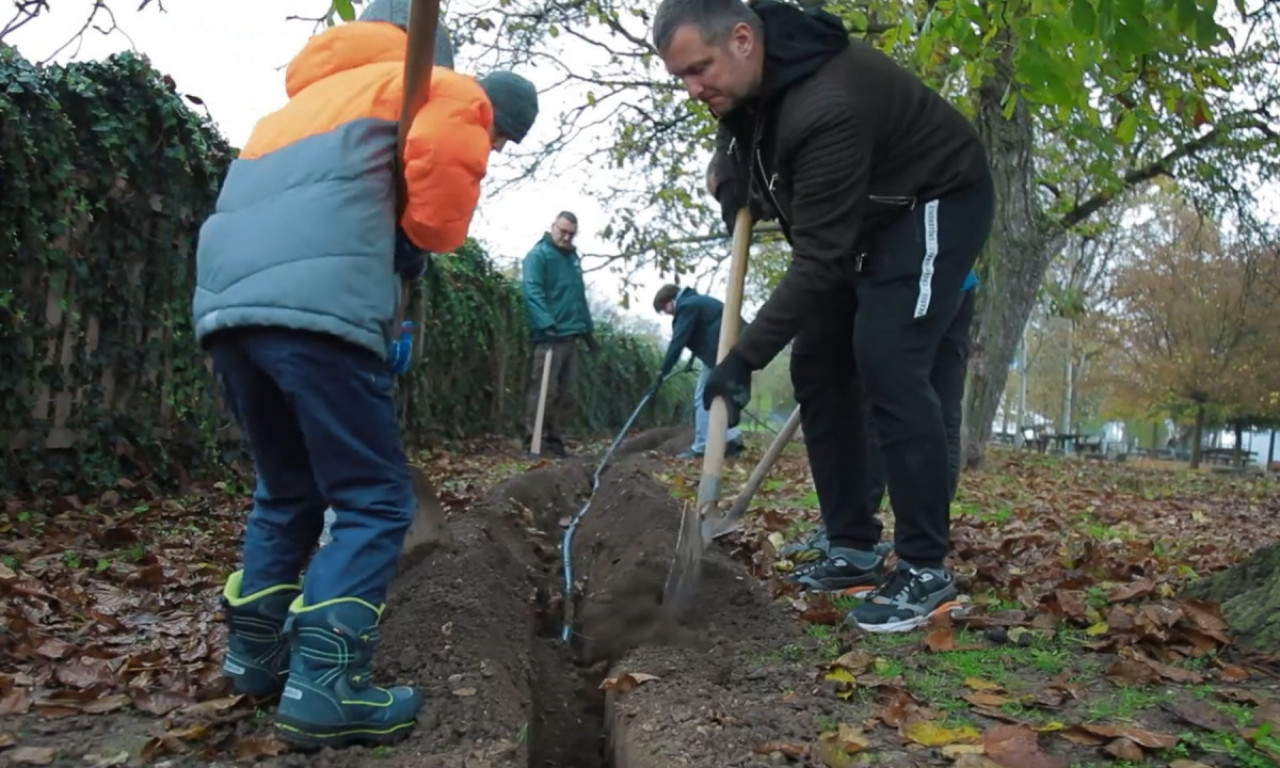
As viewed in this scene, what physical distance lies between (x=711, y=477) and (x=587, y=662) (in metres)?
0.74

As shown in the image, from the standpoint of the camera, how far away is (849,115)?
3018 mm

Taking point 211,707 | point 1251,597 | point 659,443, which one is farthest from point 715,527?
point 659,443

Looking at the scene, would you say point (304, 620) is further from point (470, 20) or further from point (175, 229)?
point (470, 20)

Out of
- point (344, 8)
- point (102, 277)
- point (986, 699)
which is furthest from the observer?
point (102, 277)

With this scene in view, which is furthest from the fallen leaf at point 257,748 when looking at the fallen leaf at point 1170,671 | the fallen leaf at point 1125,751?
the fallen leaf at point 1170,671

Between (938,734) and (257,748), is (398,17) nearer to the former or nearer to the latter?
(257,748)

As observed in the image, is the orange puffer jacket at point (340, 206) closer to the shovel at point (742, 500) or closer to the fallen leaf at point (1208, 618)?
the shovel at point (742, 500)

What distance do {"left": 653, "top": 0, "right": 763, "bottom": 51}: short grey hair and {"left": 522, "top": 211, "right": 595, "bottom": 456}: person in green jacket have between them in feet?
23.5

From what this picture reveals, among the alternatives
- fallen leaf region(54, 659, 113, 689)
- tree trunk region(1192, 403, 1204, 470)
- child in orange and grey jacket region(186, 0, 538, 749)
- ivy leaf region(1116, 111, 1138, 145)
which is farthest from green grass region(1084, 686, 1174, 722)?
tree trunk region(1192, 403, 1204, 470)

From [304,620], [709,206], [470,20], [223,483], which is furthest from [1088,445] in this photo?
[304,620]

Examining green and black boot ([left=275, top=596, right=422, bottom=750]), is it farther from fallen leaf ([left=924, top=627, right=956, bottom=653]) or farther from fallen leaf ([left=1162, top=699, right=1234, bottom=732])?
fallen leaf ([left=1162, top=699, right=1234, bottom=732])

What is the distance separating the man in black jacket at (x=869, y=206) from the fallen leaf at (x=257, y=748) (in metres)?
1.57

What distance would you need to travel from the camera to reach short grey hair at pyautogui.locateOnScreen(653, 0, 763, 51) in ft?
10.1

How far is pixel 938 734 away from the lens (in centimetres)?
226
